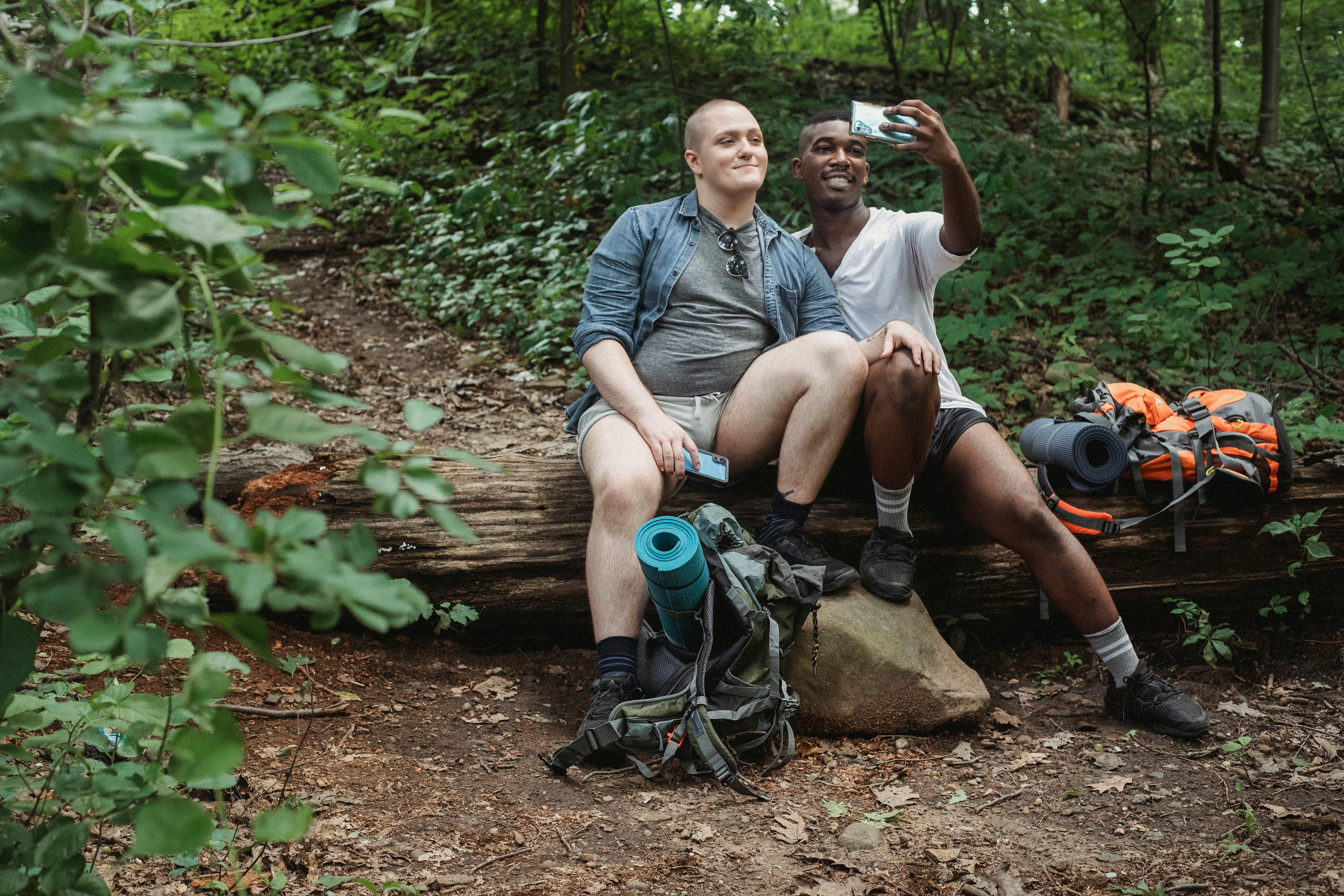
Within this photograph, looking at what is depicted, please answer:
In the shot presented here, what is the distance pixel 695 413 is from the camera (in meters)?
3.38

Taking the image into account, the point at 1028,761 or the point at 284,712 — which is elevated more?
the point at 284,712

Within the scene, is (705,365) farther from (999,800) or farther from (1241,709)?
(1241,709)

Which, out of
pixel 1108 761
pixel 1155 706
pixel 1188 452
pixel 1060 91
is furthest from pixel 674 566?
pixel 1060 91

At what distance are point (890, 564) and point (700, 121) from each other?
6.25 ft

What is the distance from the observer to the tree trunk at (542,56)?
30.7ft

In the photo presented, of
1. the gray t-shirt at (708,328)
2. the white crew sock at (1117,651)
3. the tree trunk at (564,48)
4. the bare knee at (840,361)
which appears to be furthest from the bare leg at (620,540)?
the tree trunk at (564,48)

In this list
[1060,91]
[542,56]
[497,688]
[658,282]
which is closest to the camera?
[497,688]

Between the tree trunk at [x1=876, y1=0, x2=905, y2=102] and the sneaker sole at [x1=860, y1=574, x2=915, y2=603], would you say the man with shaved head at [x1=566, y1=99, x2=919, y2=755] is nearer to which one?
the sneaker sole at [x1=860, y1=574, x2=915, y2=603]

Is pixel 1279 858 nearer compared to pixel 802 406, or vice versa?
pixel 1279 858

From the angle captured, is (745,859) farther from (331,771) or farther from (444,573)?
(444,573)

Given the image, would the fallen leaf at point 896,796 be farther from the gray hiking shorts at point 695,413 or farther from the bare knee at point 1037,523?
the gray hiking shorts at point 695,413

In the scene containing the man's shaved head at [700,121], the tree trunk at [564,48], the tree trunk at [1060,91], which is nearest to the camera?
the man's shaved head at [700,121]

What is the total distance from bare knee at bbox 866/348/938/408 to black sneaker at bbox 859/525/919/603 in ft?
1.76

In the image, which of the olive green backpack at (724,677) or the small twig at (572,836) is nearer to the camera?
the small twig at (572,836)
